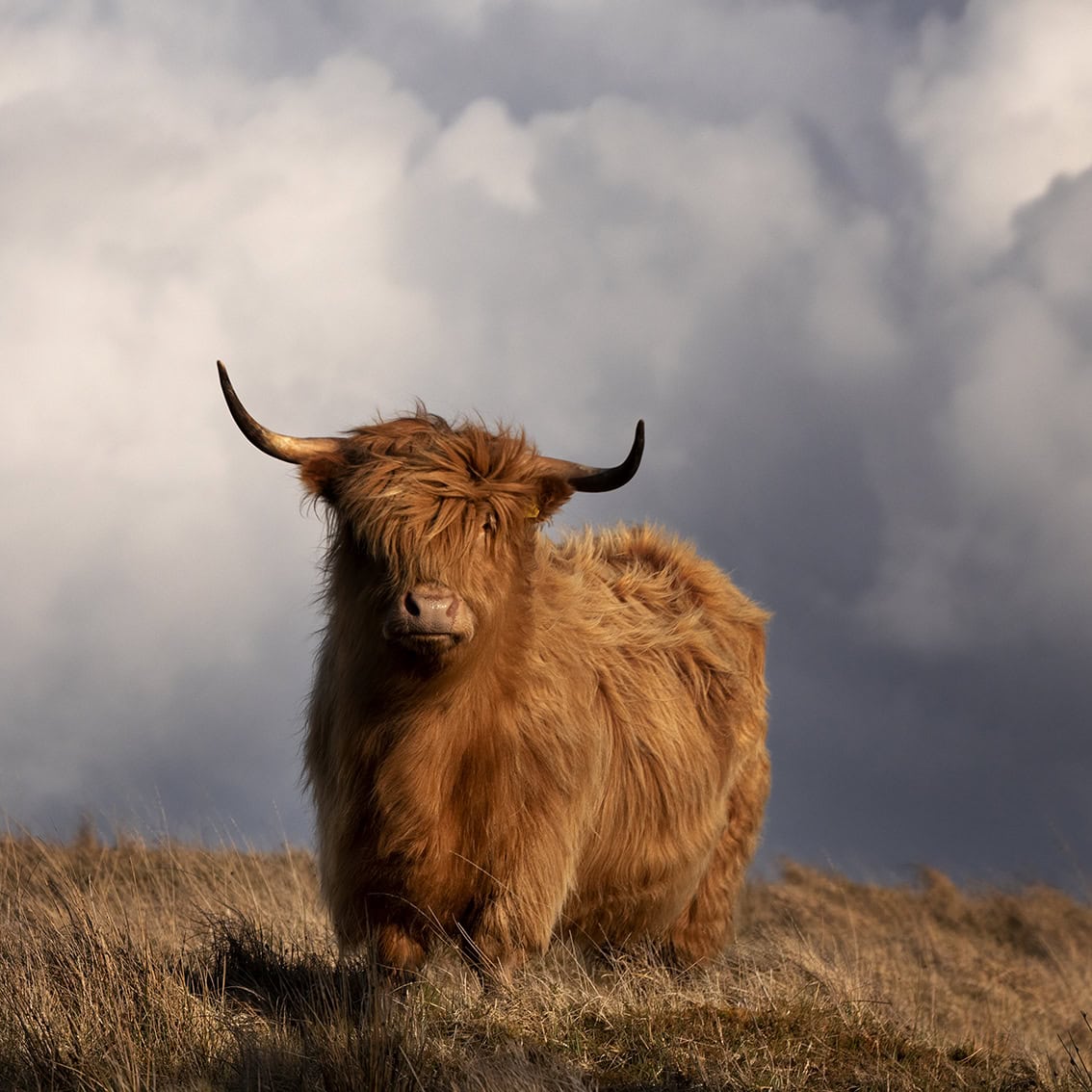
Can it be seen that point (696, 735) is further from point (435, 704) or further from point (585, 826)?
point (435, 704)

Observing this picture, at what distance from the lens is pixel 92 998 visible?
4895mm

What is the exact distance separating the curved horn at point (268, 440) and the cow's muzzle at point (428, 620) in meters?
0.93

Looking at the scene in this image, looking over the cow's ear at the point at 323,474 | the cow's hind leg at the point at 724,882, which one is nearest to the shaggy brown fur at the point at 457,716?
the cow's ear at the point at 323,474

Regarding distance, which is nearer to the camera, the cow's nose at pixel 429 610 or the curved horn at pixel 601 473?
the cow's nose at pixel 429 610

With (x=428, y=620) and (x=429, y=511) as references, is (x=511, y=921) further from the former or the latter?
(x=429, y=511)

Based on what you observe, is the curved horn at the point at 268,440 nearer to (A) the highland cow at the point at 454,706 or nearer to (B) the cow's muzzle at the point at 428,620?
(A) the highland cow at the point at 454,706

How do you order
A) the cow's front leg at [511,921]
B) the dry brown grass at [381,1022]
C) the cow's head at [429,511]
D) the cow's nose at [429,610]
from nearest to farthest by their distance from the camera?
1. the dry brown grass at [381,1022]
2. the cow's nose at [429,610]
3. the cow's head at [429,511]
4. the cow's front leg at [511,921]

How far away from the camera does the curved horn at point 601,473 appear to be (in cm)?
556

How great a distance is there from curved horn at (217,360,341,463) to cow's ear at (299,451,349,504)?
26 mm

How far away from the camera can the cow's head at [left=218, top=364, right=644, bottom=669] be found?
4.99 metres

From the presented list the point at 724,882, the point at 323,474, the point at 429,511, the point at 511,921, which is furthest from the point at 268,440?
the point at 724,882

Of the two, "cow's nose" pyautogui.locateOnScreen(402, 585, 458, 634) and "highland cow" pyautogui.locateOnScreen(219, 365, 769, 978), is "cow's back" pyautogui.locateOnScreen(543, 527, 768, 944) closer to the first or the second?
"highland cow" pyautogui.locateOnScreen(219, 365, 769, 978)

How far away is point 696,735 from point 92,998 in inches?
127

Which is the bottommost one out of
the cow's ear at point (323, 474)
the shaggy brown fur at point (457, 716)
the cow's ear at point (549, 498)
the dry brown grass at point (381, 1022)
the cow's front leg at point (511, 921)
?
the dry brown grass at point (381, 1022)
